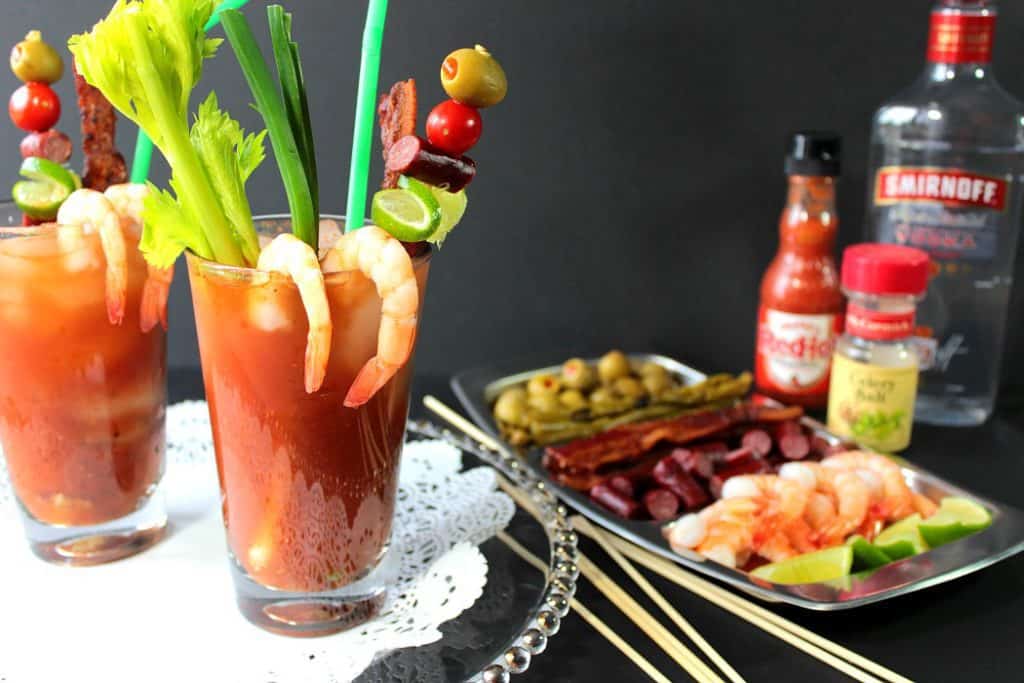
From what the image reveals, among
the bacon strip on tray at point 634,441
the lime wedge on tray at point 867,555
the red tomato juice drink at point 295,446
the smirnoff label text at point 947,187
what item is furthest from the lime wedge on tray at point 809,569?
the smirnoff label text at point 947,187

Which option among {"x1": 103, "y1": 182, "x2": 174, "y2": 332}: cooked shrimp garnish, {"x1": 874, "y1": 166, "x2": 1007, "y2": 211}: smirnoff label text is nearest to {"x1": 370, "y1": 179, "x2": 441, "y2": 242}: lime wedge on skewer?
{"x1": 103, "y1": 182, "x2": 174, "y2": 332}: cooked shrimp garnish

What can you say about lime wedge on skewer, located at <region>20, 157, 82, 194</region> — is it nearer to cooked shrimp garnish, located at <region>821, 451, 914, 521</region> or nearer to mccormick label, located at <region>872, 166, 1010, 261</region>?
cooked shrimp garnish, located at <region>821, 451, 914, 521</region>

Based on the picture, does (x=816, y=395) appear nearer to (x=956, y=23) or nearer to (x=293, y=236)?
(x=956, y=23)

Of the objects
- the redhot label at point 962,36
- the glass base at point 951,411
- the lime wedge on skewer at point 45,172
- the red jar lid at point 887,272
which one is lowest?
the glass base at point 951,411

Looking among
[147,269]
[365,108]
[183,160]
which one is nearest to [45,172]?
[147,269]

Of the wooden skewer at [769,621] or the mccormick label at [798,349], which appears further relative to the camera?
the mccormick label at [798,349]

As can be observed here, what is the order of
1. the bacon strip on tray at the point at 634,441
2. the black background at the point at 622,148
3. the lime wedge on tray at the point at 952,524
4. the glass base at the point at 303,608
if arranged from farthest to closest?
the black background at the point at 622,148 → the bacon strip on tray at the point at 634,441 → the lime wedge on tray at the point at 952,524 → the glass base at the point at 303,608

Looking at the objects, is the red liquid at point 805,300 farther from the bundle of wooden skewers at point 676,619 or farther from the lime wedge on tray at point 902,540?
the bundle of wooden skewers at point 676,619
